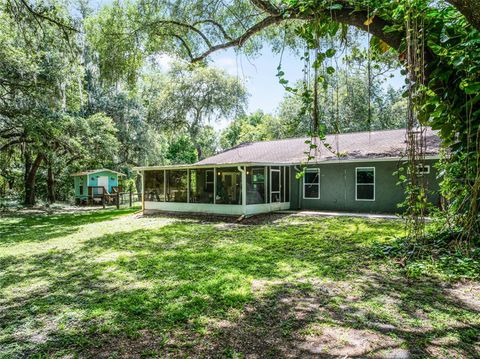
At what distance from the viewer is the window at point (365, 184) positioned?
40.0ft

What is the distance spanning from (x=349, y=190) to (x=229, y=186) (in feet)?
16.0

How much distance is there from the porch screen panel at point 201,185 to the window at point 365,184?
5.85 meters

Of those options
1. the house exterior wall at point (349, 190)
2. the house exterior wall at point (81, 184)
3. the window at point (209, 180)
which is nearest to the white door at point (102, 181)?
the house exterior wall at point (81, 184)

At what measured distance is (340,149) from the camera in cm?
1376

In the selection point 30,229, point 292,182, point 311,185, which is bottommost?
point 30,229

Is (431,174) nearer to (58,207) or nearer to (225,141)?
(58,207)

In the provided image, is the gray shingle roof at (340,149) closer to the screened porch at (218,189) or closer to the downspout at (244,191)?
the screened porch at (218,189)

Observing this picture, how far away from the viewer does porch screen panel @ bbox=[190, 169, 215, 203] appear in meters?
13.1

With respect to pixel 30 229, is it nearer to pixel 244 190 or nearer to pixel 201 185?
pixel 201 185

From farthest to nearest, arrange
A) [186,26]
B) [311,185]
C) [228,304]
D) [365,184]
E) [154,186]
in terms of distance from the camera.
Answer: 1. [154,186]
2. [311,185]
3. [365,184]
4. [186,26]
5. [228,304]

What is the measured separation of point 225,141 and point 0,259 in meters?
34.6

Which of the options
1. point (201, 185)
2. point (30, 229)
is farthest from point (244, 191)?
point (30, 229)

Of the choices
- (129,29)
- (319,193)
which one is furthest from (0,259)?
(319,193)

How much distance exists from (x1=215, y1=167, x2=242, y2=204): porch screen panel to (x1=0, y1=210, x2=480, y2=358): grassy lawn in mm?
5288
